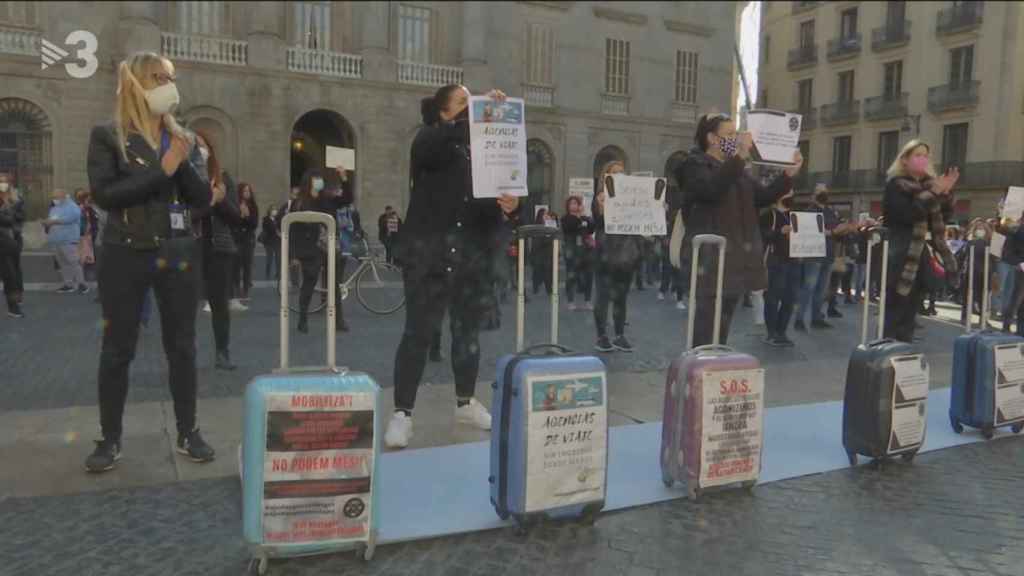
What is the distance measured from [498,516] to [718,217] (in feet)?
7.34

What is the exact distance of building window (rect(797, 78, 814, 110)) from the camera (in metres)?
42.8

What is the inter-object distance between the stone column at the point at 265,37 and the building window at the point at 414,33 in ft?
13.2

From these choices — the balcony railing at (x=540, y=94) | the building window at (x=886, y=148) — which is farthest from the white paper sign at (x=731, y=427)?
the building window at (x=886, y=148)

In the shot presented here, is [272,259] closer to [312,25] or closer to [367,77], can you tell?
[367,77]

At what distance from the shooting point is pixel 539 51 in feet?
86.2

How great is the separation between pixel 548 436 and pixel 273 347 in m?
4.95

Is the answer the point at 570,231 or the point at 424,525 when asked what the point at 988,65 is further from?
the point at 424,525

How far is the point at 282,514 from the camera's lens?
266 cm

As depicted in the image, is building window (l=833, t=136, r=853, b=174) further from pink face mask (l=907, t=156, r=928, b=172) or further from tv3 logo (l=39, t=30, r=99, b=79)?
tv3 logo (l=39, t=30, r=99, b=79)

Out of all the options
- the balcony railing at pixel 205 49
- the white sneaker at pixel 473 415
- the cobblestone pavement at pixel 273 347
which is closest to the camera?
the white sneaker at pixel 473 415

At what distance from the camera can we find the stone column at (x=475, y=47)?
2516 centimetres

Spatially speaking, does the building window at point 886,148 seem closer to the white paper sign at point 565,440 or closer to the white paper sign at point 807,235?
the white paper sign at point 807,235

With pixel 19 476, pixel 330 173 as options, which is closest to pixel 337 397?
pixel 19 476

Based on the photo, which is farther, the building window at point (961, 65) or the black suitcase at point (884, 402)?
the building window at point (961, 65)
